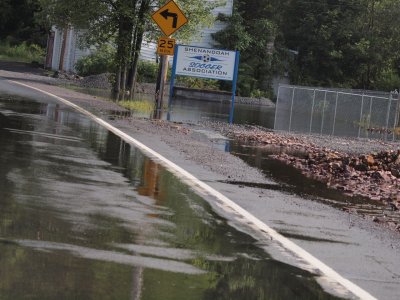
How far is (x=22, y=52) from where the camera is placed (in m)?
64.8

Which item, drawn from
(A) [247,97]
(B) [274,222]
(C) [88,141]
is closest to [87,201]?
(B) [274,222]

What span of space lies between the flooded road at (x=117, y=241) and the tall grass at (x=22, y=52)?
53408mm

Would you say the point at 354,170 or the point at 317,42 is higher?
the point at 317,42

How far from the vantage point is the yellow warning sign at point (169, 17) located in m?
23.1

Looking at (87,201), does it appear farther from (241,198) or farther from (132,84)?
(132,84)

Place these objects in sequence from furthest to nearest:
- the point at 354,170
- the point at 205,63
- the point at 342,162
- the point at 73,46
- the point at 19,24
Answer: the point at 19,24, the point at 73,46, the point at 205,63, the point at 342,162, the point at 354,170

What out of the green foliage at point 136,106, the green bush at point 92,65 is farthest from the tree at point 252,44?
the green foliage at point 136,106

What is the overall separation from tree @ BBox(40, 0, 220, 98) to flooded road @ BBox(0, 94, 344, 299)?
20013mm

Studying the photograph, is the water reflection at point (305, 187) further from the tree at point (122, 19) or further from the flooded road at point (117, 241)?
the tree at point (122, 19)

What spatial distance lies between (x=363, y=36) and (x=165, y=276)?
46740 millimetres

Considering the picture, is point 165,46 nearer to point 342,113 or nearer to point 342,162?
point 342,162

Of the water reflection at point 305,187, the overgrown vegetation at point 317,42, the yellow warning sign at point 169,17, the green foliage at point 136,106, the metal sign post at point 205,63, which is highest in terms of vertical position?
the overgrown vegetation at point 317,42

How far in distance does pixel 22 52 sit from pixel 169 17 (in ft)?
145

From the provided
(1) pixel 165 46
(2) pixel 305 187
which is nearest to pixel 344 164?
(2) pixel 305 187
